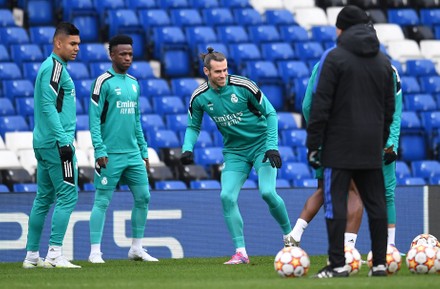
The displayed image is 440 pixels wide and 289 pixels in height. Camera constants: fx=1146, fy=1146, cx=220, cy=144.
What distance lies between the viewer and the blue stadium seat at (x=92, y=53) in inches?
754

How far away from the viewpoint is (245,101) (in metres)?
11.7

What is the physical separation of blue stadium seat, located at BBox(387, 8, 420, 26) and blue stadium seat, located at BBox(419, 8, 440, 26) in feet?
0.54

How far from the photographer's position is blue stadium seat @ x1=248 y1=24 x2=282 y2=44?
21.0 meters

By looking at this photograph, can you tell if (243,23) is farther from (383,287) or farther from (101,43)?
(383,287)

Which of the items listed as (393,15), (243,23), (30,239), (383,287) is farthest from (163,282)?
(393,15)

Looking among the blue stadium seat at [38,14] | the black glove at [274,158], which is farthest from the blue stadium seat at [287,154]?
the black glove at [274,158]

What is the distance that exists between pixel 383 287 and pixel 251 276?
195cm

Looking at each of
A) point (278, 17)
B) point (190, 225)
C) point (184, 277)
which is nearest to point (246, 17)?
point (278, 17)

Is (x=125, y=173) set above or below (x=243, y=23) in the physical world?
below

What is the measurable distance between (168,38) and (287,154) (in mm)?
3472

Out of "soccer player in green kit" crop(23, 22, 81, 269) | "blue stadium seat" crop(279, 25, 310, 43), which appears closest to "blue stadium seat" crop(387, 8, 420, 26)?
"blue stadium seat" crop(279, 25, 310, 43)

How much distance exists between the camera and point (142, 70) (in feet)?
63.2

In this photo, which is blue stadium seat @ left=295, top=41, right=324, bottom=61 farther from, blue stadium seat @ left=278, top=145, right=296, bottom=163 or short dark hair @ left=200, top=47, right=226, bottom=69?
short dark hair @ left=200, top=47, right=226, bottom=69

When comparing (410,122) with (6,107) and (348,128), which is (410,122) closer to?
(6,107)
